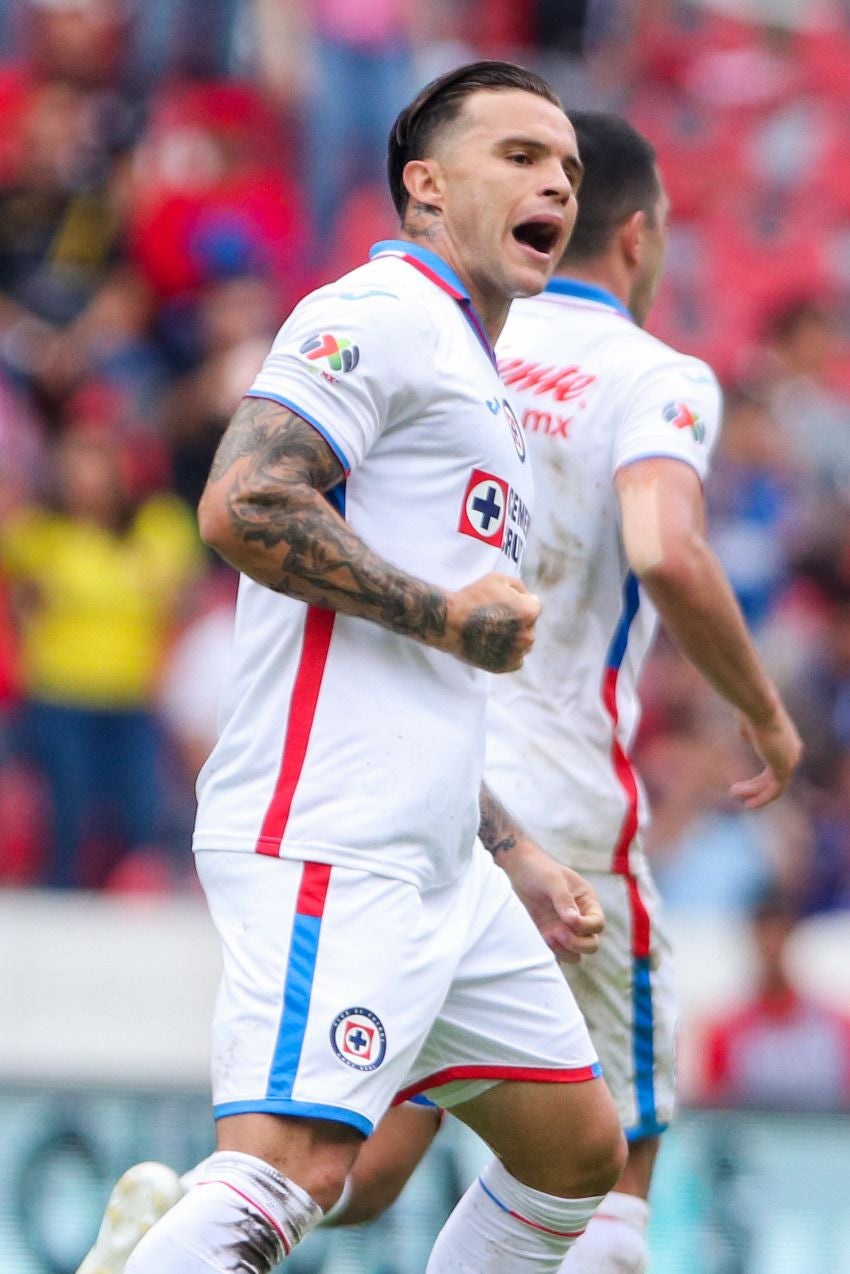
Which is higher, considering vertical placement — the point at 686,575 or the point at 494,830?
the point at 686,575

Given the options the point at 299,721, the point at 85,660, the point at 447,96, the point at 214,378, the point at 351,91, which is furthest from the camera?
the point at 351,91

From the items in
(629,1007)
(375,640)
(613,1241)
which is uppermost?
(375,640)

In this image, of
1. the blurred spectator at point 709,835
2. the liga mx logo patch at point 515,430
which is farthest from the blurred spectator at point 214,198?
the liga mx logo patch at point 515,430

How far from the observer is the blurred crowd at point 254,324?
28.9ft

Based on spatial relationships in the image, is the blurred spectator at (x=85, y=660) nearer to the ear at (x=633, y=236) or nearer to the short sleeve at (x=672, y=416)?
the ear at (x=633, y=236)

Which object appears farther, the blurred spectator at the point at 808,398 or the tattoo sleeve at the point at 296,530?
the blurred spectator at the point at 808,398

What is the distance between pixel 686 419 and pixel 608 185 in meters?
0.64

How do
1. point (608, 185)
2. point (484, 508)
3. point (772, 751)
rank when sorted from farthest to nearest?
point (608, 185) < point (772, 751) < point (484, 508)

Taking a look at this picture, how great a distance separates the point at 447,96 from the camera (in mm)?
3787

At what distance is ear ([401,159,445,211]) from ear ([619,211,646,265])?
0.89m

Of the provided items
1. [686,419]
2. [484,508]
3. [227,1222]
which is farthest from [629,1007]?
[227,1222]

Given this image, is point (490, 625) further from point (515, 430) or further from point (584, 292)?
point (584, 292)

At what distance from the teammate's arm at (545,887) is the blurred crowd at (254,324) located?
4.64 meters

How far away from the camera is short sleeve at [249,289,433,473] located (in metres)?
3.25
